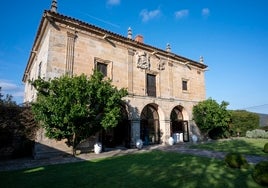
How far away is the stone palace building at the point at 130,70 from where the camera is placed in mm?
10711

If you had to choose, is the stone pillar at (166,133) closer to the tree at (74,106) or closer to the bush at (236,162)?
the tree at (74,106)

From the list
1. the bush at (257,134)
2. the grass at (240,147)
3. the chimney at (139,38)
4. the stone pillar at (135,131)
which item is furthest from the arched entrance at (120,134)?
the bush at (257,134)

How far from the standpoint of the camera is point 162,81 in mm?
15727

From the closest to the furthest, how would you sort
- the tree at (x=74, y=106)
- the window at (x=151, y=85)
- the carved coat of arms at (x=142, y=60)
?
the tree at (x=74, y=106) → the carved coat of arms at (x=142, y=60) → the window at (x=151, y=85)

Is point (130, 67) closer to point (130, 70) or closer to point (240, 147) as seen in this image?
point (130, 70)

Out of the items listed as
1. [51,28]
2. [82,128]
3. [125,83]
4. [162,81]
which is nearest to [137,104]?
[125,83]

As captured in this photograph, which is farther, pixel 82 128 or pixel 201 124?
pixel 201 124

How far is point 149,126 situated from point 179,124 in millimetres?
3701

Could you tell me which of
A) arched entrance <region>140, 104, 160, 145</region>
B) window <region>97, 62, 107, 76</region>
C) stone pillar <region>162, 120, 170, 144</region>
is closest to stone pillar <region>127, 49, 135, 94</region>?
window <region>97, 62, 107, 76</region>

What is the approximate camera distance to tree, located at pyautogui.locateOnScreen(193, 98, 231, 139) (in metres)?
16.2

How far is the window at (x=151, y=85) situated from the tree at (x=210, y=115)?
5079 millimetres

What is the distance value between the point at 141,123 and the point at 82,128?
621 centimetres

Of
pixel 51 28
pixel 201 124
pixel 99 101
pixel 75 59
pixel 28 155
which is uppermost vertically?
pixel 51 28

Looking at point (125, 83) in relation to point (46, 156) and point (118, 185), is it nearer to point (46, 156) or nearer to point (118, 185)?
point (46, 156)
